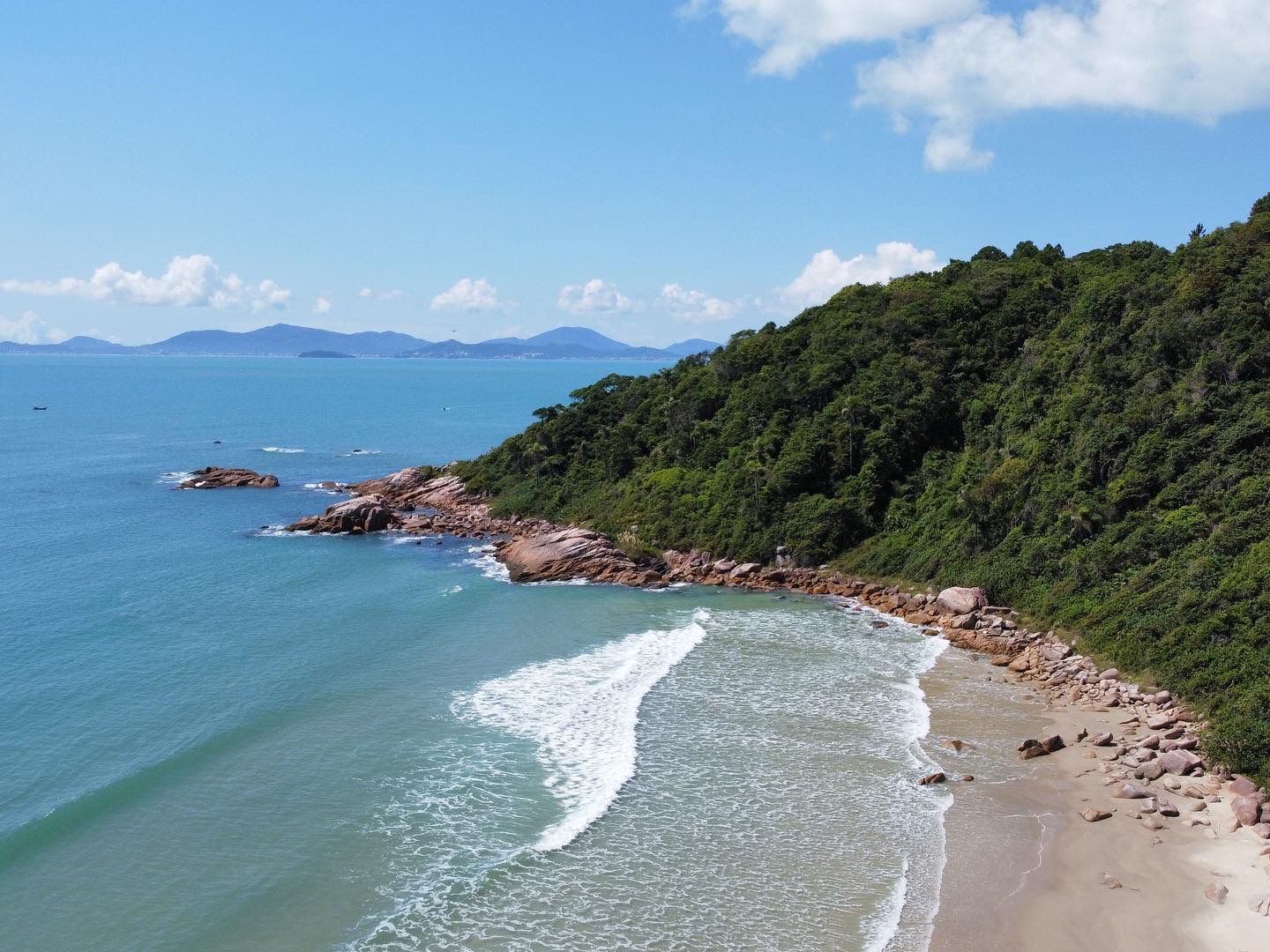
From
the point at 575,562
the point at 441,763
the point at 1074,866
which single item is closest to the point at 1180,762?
the point at 1074,866

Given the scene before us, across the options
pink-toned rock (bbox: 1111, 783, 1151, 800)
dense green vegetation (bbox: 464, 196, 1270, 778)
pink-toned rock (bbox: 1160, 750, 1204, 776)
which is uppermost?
dense green vegetation (bbox: 464, 196, 1270, 778)

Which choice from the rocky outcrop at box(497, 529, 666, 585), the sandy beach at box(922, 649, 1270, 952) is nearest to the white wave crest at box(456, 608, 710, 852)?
the sandy beach at box(922, 649, 1270, 952)

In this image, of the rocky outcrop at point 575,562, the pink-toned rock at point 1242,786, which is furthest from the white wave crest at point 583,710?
the pink-toned rock at point 1242,786

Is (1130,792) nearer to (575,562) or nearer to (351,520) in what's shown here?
(575,562)

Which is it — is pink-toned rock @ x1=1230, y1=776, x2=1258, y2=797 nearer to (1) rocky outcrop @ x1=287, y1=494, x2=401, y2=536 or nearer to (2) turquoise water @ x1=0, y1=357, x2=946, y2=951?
(2) turquoise water @ x1=0, y1=357, x2=946, y2=951

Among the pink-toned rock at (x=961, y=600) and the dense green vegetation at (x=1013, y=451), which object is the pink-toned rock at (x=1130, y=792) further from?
the pink-toned rock at (x=961, y=600)

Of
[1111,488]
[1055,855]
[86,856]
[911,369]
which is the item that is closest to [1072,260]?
[911,369]
